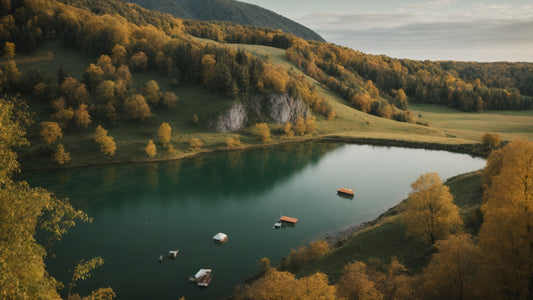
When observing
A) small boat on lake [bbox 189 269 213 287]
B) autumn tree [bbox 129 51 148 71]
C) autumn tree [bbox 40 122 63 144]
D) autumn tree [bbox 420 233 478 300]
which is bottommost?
small boat on lake [bbox 189 269 213 287]

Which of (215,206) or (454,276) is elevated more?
(454,276)

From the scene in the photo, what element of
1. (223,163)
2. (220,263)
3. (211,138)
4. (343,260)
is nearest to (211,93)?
Answer: (211,138)

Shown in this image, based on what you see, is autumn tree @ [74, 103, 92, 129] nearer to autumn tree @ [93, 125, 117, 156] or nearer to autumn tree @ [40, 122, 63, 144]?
autumn tree @ [40, 122, 63, 144]

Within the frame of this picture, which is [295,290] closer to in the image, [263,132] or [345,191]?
[345,191]

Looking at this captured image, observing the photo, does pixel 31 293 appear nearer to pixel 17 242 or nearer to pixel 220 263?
pixel 17 242

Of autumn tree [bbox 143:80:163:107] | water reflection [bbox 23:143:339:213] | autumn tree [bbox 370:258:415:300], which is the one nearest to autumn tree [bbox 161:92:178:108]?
autumn tree [bbox 143:80:163:107]

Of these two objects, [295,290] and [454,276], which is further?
[454,276]

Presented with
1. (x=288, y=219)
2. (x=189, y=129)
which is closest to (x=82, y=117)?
(x=189, y=129)
